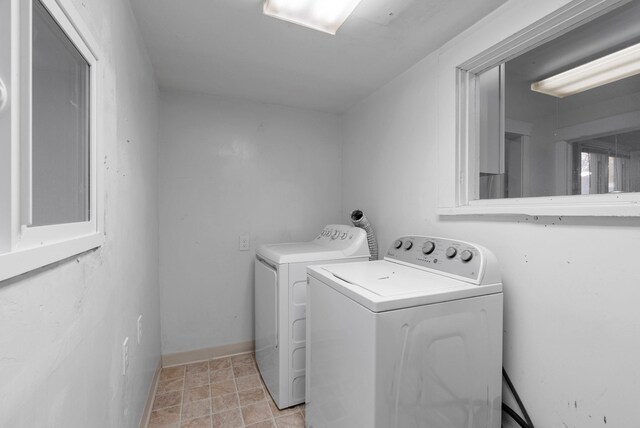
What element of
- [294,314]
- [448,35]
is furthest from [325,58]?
[294,314]

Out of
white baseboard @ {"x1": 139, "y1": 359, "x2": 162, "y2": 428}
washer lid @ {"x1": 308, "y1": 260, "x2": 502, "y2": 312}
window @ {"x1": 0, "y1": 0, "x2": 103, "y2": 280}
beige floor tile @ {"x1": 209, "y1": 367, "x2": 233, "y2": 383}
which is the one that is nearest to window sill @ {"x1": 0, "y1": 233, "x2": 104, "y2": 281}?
window @ {"x1": 0, "y1": 0, "x2": 103, "y2": 280}

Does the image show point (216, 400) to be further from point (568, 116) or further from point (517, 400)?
point (568, 116)

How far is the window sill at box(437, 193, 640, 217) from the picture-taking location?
0.91m

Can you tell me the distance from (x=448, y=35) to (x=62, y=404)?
2.02 m

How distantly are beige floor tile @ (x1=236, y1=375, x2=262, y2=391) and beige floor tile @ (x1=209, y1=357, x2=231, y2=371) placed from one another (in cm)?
21

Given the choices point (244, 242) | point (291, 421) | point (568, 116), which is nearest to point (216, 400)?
point (291, 421)

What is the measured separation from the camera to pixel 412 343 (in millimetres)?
1001

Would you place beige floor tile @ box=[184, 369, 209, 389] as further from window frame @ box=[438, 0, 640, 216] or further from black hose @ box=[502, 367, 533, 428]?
window frame @ box=[438, 0, 640, 216]

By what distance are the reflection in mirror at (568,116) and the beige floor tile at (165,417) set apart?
6.92ft

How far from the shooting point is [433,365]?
1044 millimetres

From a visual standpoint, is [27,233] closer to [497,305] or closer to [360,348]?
[360,348]

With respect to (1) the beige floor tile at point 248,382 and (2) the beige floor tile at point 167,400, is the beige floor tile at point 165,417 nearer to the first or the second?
(2) the beige floor tile at point 167,400

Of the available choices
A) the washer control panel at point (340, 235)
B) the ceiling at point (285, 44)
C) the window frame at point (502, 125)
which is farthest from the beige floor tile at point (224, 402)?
the ceiling at point (285, 44)

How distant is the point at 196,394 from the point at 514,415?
5.76 feet
